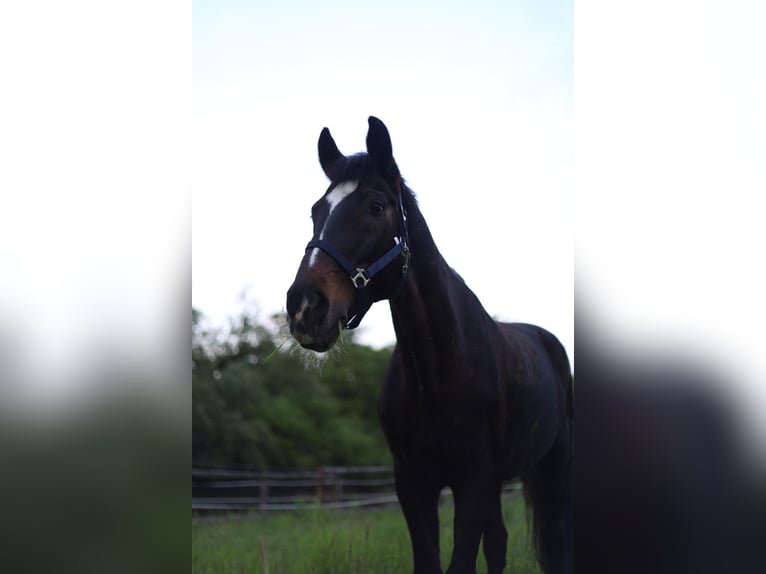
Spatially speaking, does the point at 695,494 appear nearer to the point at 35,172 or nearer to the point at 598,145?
the point at 598,145

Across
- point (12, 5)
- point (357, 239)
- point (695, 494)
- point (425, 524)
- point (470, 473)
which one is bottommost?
point (425, 524)

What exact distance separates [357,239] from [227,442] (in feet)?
22.7

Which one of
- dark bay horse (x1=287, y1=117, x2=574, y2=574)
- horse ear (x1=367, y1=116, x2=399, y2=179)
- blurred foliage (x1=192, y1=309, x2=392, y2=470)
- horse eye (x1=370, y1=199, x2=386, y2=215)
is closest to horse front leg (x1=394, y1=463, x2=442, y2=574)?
dark bay horse (x1=287, y1=117, x2=574, y2=574)

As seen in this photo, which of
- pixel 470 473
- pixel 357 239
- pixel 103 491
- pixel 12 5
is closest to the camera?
pixel 103 491

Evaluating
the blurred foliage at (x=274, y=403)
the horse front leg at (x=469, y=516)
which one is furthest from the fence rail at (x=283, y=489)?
the horse front leg at (x=469, y=516)

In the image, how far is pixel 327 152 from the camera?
9.16 feet

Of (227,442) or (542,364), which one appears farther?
(227,442)

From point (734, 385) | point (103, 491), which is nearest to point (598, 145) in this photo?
point (734, 385)

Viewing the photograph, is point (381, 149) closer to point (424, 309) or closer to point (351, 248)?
point (351, 248)

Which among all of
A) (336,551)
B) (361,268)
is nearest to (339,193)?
(361,268)

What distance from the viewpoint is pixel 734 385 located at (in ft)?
5.60

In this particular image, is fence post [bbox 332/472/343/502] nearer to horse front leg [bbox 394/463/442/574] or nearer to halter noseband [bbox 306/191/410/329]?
horse front leg [bbox 394/463/442/574]

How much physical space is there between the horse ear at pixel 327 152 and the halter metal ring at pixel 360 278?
1.76 ft

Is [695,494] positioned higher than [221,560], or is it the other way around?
[695,494]
